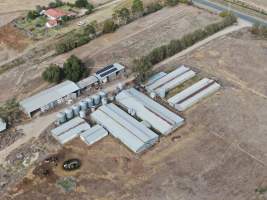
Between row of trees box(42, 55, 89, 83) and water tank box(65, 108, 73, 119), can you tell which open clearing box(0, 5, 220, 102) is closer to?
row of trees box(42, 55, 89, 83)

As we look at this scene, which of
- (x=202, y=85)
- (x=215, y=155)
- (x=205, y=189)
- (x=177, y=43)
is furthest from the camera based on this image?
(x=177, y=43)

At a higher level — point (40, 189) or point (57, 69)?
point (57, 69)

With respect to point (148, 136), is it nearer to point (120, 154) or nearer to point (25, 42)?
point (120, 154)

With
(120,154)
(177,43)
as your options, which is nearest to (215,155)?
(120,154)

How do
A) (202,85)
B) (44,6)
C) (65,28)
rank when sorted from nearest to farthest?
(202,85)
(65,28)
(44,6)

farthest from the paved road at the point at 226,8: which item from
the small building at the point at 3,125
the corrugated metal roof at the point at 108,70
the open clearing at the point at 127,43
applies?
the small building at the point at 3,125

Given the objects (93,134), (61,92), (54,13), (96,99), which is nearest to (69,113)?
(96,99)

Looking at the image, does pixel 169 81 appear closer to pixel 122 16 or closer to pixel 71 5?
pixel 122 16
